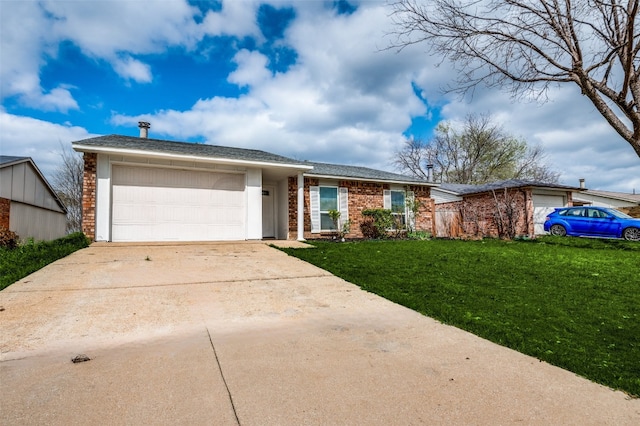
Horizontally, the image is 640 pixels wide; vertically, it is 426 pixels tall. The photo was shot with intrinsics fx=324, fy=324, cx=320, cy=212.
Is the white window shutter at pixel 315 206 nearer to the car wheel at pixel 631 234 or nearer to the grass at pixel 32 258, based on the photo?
the grass at pixel 32 258

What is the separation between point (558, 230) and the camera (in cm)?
1445

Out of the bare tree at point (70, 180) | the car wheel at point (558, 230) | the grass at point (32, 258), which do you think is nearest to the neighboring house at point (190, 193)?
the grass at point (32, 258)

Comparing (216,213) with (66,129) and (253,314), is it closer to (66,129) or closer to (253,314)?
(253,314)

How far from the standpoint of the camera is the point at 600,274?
248 inches

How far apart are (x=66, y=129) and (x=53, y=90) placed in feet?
22.1

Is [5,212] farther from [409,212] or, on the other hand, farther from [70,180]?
[409,212]

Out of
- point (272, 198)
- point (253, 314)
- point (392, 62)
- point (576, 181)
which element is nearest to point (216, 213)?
point (272, 198)

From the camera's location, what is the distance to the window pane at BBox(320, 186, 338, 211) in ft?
41.9

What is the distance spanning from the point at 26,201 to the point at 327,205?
14.1 meters

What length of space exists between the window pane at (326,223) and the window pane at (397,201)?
295 centimetres

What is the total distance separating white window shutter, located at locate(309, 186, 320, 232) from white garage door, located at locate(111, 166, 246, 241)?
118 inches

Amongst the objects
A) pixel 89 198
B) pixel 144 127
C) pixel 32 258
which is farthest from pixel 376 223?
pixel 32 258

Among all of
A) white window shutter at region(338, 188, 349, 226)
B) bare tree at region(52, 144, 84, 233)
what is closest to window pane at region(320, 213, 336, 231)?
white window shutter at region(338, 188, 349, 226)

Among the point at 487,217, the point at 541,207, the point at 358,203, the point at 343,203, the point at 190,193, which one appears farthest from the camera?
the point at 487,217
